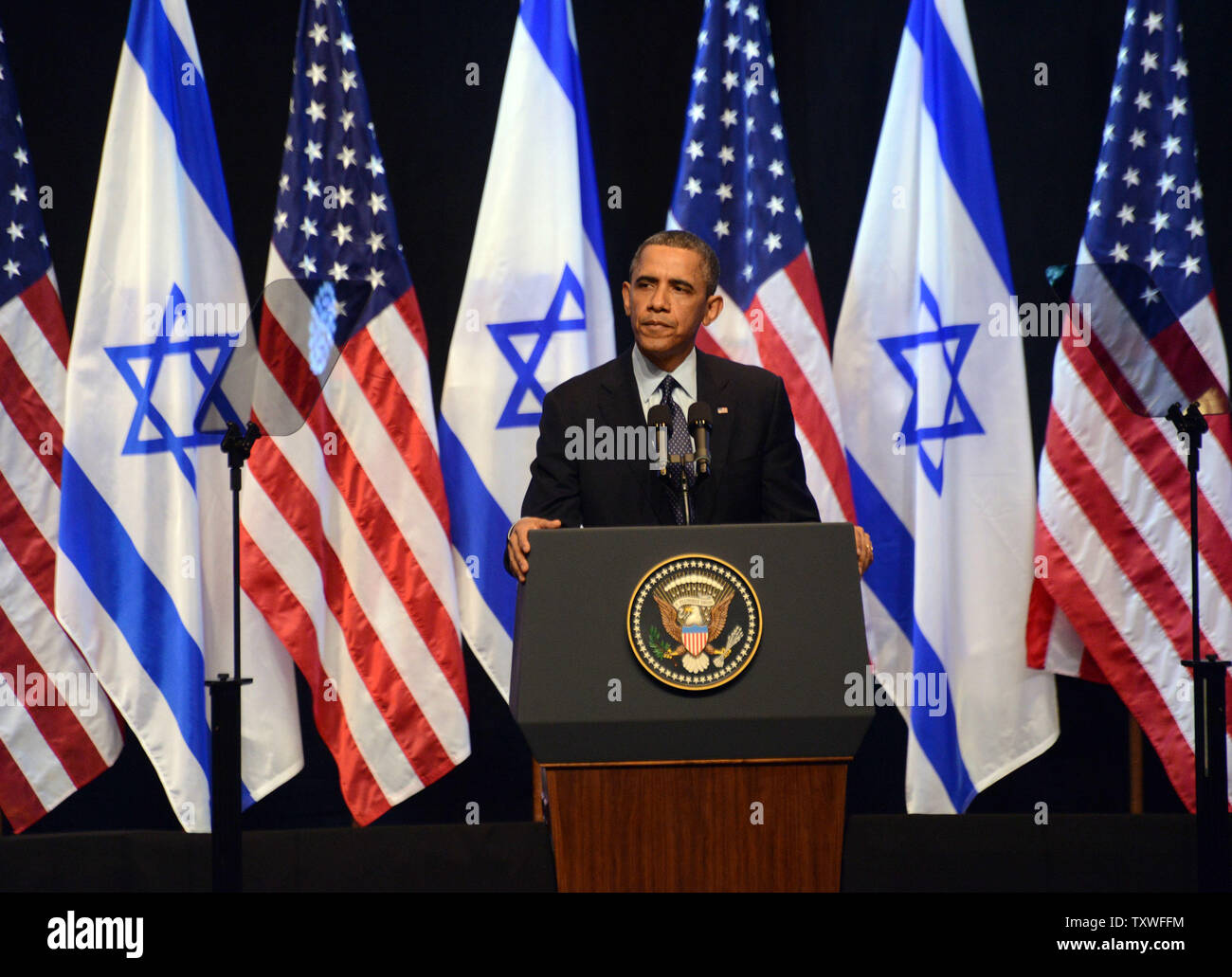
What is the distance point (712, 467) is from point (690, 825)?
90 centimetres

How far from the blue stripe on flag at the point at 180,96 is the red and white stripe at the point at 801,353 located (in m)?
1.76

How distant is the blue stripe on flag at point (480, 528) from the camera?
4.20 metres

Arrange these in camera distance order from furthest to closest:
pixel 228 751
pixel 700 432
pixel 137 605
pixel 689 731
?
pixel 137 605 < pixel 228 751 < pixel 700 432 < pixel 689 731

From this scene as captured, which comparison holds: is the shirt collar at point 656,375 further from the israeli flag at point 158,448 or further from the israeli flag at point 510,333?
the israeli flag at point 158,448

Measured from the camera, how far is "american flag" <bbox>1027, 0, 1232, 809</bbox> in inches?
A: 158

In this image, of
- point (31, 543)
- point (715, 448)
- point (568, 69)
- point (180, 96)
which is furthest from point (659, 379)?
point (31, 543)

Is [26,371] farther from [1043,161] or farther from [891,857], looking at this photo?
[1043,161]

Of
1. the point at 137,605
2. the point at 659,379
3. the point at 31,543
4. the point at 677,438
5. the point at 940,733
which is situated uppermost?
the point at 659,379

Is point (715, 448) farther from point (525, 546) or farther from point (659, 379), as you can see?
point (525, 546)

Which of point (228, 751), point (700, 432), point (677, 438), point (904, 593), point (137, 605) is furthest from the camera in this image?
point (904, 593)

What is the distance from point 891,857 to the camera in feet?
14.2

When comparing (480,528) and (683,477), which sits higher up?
(683,477)

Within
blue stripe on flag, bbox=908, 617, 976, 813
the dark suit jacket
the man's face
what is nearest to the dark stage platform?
blue stripe on flag, bbox=908, 617, 976, 813

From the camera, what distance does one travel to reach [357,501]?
4.20 meters
